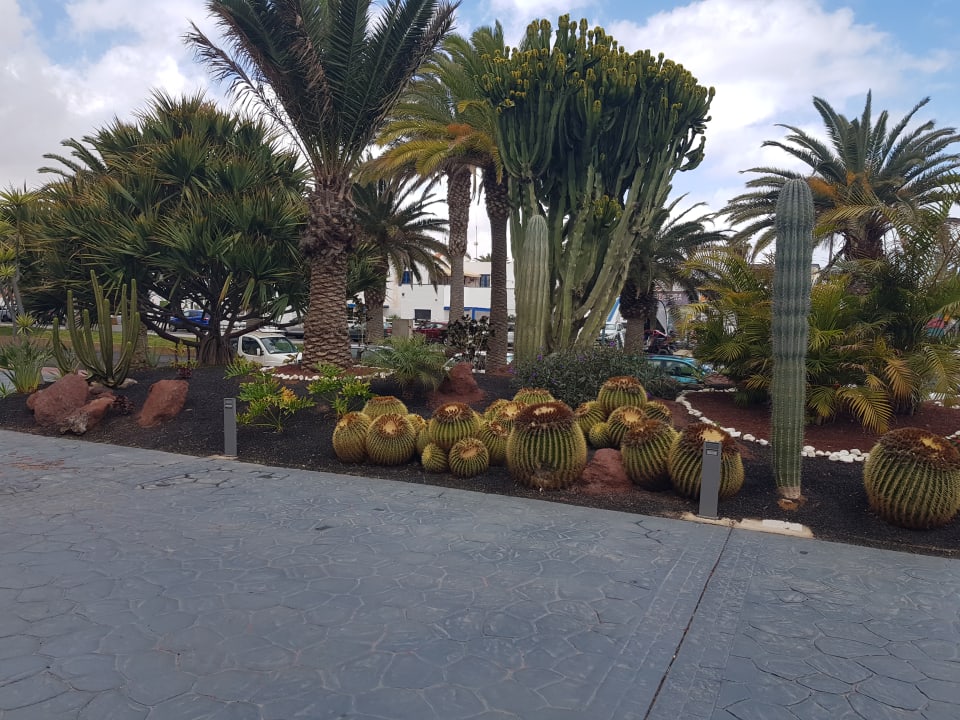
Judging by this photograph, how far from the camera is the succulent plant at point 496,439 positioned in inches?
320

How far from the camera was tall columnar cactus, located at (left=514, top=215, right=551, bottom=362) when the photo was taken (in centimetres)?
1252

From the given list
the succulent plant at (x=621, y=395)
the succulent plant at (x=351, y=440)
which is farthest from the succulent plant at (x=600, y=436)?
the succulent plant at (x=351, y=440)

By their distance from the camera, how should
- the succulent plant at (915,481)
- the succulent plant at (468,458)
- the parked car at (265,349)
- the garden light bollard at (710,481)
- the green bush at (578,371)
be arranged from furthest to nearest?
the parked car at (265,349) → the green bush at (578,371) → the succulent plant at (468,458) → the garden light bollard at (710,481) → the succulent plant at (915,481)

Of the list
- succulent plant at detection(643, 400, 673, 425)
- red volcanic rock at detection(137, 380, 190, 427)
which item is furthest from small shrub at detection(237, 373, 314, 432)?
succulent plant at detection(643, 400, 673, 425)

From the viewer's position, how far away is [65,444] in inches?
404

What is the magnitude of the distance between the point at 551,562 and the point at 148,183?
48.0 feet

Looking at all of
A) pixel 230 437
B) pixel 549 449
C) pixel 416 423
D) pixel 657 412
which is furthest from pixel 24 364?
pixel 657 412

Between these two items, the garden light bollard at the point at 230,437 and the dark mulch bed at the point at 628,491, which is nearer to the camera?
the dark mulch bed at the point at 628,491

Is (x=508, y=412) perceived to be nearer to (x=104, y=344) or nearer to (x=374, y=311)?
(x=104, y=344)

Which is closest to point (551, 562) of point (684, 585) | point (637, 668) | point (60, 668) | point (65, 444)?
point (684, 585)

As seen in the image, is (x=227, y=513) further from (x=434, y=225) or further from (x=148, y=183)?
(x=434, y=225)

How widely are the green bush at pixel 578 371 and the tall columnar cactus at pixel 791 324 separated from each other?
4.20 meters

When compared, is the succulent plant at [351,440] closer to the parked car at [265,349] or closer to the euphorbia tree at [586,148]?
the euphorbia tree at [586,148]

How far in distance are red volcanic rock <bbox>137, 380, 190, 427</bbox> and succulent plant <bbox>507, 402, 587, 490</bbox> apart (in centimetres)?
653
